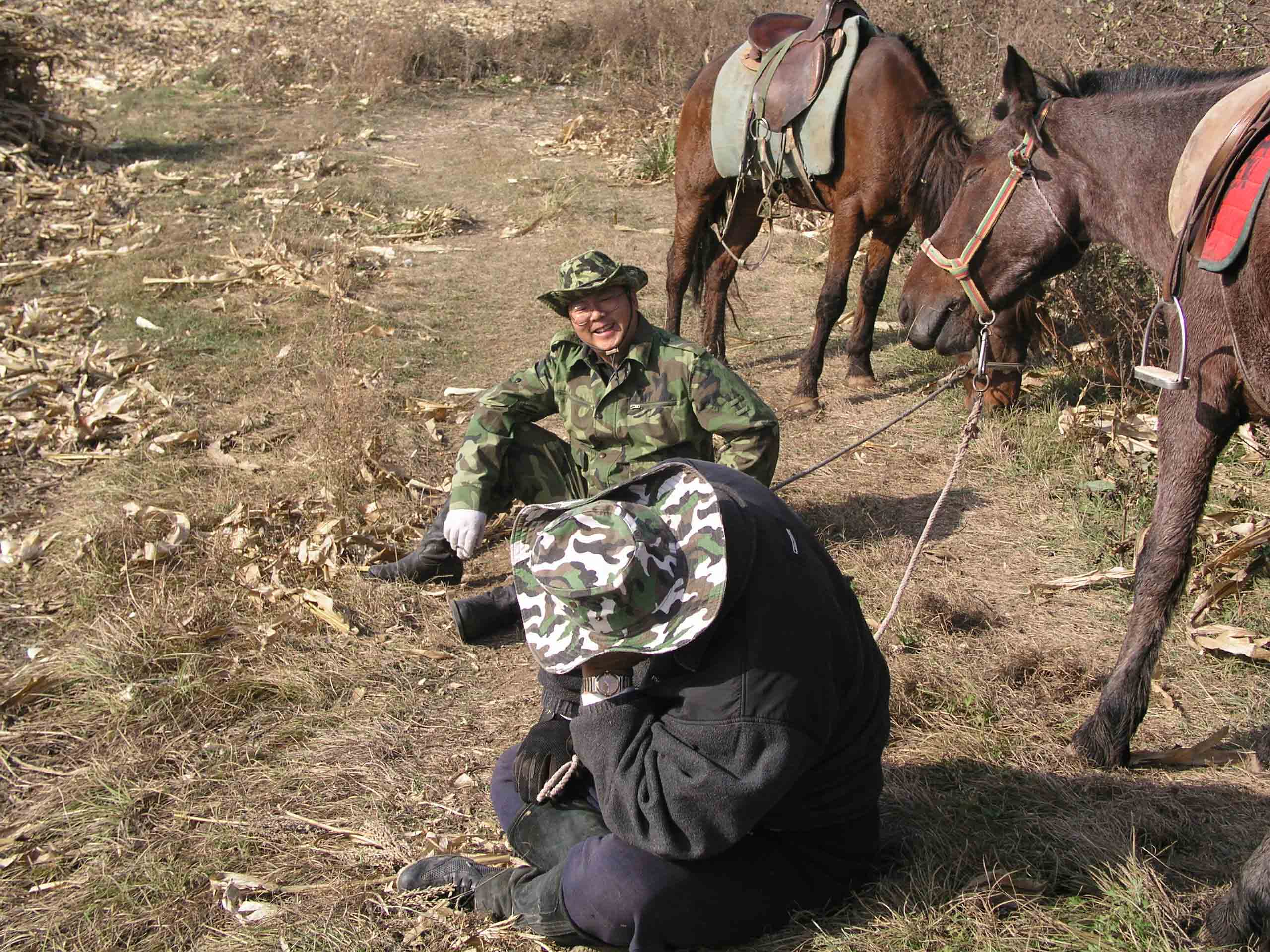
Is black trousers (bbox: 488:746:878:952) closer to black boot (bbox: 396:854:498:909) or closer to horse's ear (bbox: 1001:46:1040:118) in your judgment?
black boot (bbox: 396:854:498:909)

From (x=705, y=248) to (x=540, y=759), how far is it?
18.3 ft

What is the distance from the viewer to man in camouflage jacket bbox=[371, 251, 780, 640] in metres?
4.11

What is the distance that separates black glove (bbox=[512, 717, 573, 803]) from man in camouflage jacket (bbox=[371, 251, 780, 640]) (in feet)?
5.12

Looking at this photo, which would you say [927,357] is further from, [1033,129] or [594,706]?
[594,706]

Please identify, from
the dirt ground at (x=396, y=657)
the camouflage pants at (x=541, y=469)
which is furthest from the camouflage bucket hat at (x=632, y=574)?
the camouflage pants at (x=541, y=469)

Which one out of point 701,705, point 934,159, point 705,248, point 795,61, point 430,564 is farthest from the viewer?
point 705,248

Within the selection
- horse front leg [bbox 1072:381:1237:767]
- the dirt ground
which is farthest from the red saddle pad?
the dirt ground

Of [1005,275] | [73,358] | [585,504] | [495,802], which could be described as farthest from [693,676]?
[73,358]

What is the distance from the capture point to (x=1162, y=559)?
337cm

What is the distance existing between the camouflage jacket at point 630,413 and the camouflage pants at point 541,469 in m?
0.05

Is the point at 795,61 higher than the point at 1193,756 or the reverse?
higher

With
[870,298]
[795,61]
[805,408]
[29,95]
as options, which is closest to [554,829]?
[805,408]

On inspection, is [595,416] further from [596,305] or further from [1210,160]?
[1210,160]

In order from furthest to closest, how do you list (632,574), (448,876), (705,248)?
(705,248)
(448,876)
(632,574)
